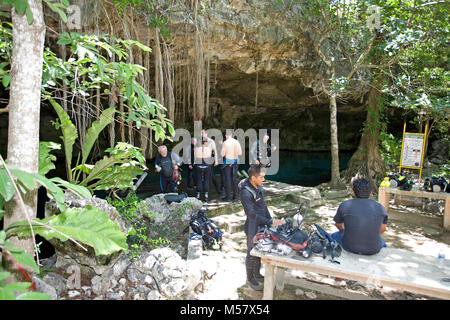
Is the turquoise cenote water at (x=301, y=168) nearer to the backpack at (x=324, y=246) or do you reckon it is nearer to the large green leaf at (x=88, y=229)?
the backpack at (x=324, y=246)

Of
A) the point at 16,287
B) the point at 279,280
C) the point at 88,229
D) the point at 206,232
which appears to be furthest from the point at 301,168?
the point at 16,287

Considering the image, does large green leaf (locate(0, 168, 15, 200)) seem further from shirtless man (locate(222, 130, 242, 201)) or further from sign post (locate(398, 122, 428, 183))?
sign post (locate(398, 122, 428, 183))

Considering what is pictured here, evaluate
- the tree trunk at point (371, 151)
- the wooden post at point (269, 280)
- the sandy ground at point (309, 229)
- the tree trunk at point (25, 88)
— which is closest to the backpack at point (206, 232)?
the sandy ground at point (309, 229)

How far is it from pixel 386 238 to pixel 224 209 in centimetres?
260

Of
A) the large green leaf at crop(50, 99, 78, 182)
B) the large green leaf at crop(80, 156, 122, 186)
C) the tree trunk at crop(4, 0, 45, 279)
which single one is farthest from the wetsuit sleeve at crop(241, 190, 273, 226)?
the large green leaf at crop(50, 99, 78, 182)

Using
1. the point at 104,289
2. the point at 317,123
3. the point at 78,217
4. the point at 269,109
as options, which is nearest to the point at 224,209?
the point at 104,289

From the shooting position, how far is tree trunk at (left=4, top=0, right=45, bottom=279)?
1.79m

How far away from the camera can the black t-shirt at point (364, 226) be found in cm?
274

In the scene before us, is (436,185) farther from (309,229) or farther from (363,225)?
(363,225)

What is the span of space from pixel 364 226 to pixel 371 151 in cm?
638

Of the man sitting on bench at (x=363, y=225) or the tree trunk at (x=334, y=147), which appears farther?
the tree trunk at (x=334, y=147)

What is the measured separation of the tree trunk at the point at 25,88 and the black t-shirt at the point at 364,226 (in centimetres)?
245

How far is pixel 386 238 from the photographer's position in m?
4.84

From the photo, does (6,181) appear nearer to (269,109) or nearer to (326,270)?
(326,270)
